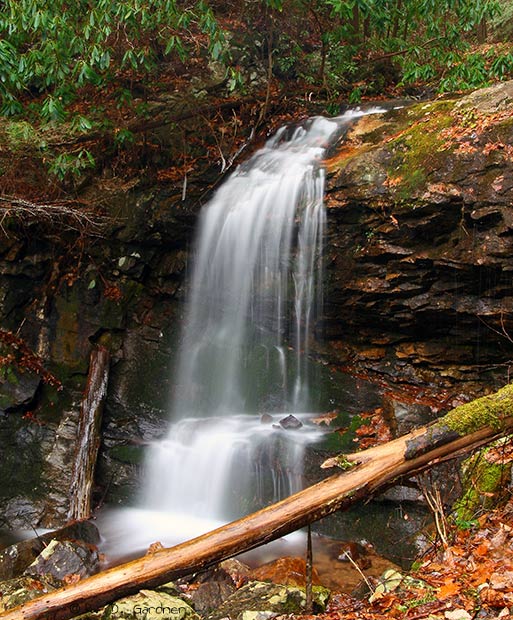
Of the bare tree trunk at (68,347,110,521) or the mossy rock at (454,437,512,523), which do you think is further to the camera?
the bare tree trunk at (68,347,110,521)

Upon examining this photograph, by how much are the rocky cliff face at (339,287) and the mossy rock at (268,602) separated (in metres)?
3.52

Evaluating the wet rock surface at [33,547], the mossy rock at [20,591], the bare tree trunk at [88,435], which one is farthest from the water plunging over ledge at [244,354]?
the mossy rock at [20,591]

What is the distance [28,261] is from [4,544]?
13.5 feet

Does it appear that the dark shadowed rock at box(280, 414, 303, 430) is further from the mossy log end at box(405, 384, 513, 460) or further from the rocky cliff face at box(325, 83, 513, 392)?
the mossy log end at box(405, 384, 513, 460)

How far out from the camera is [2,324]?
7895 millimetres

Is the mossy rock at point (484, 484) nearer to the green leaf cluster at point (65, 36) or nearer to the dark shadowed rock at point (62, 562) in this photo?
the dark shadowed rock at point (62, 562)

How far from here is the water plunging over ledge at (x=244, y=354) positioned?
6094mm

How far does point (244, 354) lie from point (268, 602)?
4546mm

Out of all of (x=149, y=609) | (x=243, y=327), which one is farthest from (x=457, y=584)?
(x=243, y=327)

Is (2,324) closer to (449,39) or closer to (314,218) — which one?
(314,218)

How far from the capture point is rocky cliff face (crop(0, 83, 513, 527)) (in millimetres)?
6051

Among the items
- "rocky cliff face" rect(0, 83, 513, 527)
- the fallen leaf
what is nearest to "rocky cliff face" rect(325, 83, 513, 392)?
"rocky cliff face" rect(0, 83, 513, 527)

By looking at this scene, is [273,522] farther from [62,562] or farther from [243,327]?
[243,327]

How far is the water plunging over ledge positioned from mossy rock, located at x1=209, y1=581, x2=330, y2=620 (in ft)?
8.18
